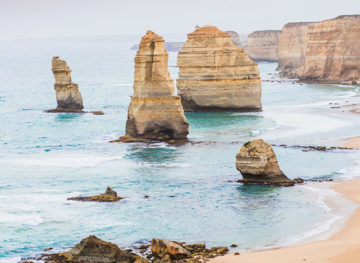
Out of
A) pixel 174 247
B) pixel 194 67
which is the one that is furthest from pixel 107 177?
pixel 194 67

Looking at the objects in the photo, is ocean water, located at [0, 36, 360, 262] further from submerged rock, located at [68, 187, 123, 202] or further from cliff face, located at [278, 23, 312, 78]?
cliff face, located at [278, 23, 312, 78]

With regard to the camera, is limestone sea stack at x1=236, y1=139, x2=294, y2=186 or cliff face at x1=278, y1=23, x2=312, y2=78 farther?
cliff face at x1=278, y1=23, x2=312, y2=78

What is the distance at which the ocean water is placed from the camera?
24.0 meters

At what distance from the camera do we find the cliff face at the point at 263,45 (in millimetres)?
182750

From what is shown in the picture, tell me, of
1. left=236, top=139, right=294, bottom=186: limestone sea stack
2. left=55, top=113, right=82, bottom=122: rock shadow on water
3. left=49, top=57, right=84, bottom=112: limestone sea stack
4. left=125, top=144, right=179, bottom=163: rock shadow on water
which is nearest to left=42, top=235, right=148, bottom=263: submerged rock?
left=236, top=139, right=294, bottom=186: limestone sea stack

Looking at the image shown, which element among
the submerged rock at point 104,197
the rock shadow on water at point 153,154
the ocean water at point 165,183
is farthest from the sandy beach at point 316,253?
the rock shadow on water at point 153,154

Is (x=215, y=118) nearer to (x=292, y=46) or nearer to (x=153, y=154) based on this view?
(x=153, y=154)

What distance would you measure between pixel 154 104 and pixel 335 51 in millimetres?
62870

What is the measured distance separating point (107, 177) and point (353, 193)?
12.5 metres

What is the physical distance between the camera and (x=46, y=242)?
2298cm

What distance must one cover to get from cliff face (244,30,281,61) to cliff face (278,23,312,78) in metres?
29.6

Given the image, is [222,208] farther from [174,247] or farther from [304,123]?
[304,123]

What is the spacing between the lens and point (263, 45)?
625 ft

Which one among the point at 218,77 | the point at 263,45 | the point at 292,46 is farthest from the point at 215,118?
the point at 263,45
